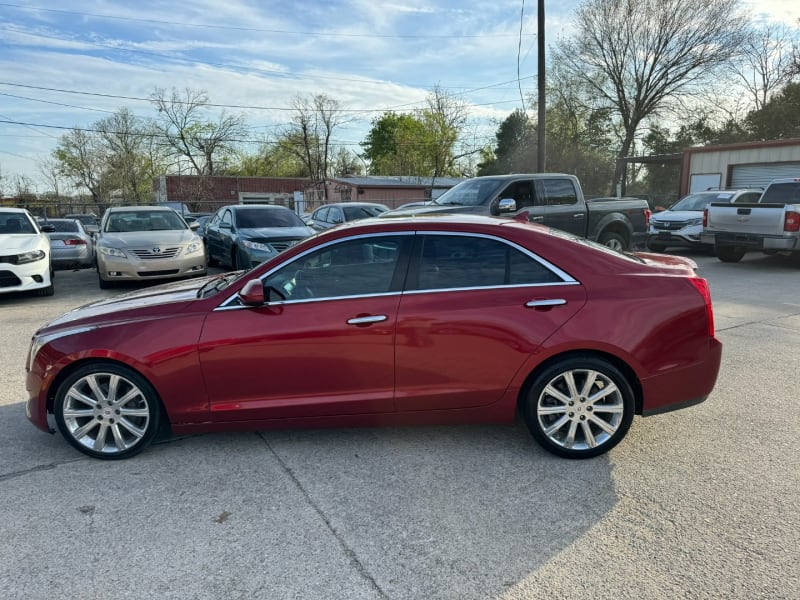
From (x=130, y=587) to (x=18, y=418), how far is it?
259cm

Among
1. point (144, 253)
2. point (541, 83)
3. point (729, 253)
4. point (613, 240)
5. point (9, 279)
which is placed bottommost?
point (729, 253)

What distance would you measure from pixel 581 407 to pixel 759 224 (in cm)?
1046

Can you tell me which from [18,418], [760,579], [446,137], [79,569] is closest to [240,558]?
[79,569]

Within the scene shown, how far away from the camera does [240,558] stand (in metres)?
2.59

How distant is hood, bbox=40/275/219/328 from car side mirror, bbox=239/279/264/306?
1.40 feet

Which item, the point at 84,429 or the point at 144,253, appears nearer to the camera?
the point at 84,429

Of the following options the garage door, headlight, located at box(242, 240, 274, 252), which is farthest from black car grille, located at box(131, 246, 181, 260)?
the garage door

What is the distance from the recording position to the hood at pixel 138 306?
3523 mm

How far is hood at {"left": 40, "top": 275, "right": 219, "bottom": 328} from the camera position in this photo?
352 centimetres

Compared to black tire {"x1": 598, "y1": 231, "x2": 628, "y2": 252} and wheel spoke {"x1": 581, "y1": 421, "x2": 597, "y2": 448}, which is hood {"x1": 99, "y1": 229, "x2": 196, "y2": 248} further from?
wheel spoke {"x1": 581, "y1": 421, "x2": 597, "y2": 448}

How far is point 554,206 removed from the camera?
1023 cm

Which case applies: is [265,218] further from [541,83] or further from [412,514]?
[541,83]

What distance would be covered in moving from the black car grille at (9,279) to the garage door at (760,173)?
955 inches

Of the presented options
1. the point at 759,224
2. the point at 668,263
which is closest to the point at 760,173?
the point at 759,224
